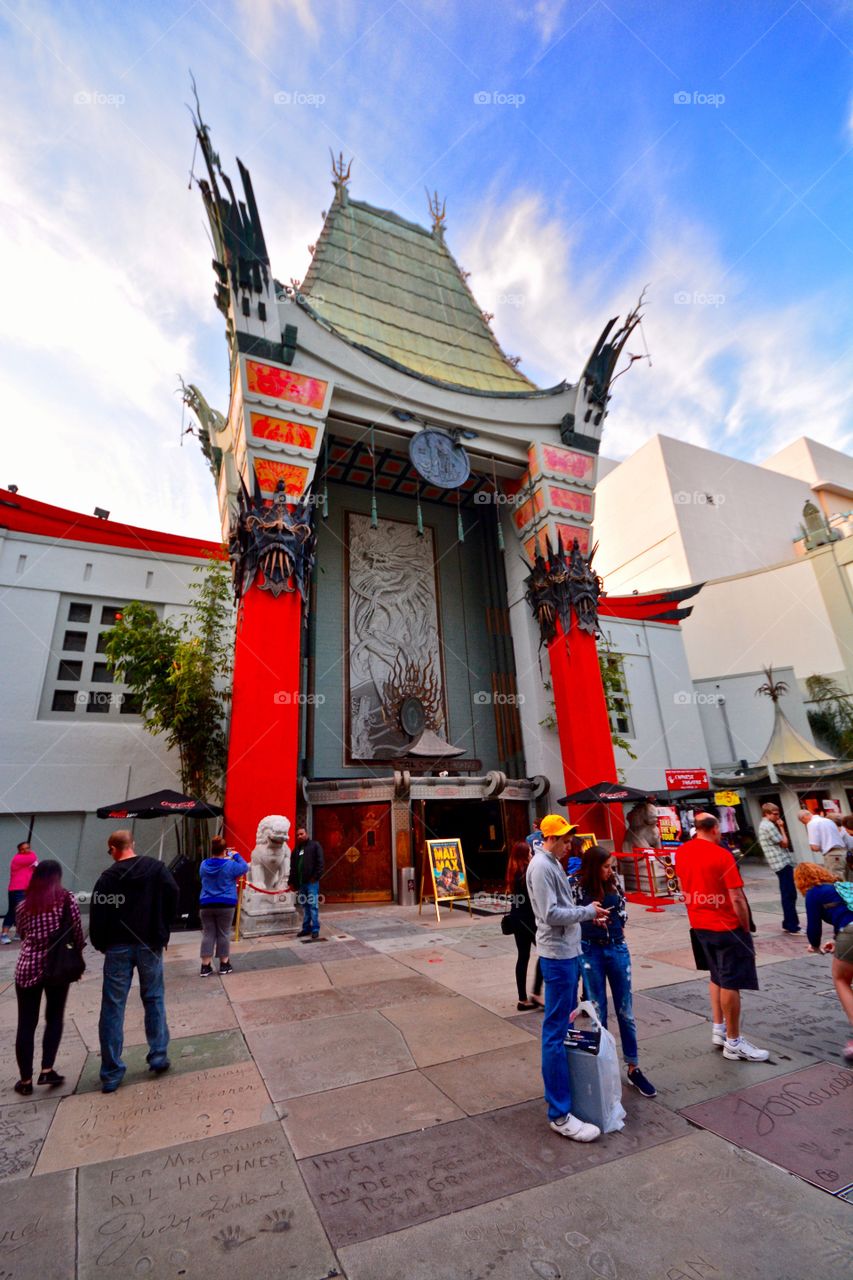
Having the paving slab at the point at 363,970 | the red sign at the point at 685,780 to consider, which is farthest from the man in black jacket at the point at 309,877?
the red sign at the point at 685,780

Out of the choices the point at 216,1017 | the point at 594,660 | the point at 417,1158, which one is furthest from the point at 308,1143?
the point at 594,660

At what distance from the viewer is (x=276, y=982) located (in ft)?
23.8

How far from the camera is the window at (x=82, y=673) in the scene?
1515 centimetres

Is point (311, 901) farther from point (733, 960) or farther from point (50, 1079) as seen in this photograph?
point (733, 960)

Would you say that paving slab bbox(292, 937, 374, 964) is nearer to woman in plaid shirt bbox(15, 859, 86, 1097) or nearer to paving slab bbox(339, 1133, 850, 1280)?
woman in plaid shirt bbox(15, 859, 86, 1097)

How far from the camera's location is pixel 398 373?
18672 millimetres

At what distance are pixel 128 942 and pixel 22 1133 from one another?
1.19m

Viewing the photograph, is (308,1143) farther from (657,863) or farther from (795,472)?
(795,472)

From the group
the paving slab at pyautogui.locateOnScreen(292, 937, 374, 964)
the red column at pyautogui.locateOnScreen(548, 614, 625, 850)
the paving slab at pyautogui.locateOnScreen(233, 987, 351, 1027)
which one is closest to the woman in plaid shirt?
the paving slab at pyautogui.locateOnScreen(233, 987, 351, 1027)

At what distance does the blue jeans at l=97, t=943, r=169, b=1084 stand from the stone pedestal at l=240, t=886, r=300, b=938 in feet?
21.4

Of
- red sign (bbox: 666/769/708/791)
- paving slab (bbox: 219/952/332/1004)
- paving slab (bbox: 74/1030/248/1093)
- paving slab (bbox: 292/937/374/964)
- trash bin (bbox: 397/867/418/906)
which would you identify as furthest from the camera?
red sign (bbox: 666/769/708/791)

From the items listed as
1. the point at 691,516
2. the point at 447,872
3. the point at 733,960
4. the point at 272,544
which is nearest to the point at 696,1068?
the point at 733,960

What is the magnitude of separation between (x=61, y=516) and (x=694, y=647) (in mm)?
36759

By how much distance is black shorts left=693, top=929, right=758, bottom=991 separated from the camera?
4422 millimetres
